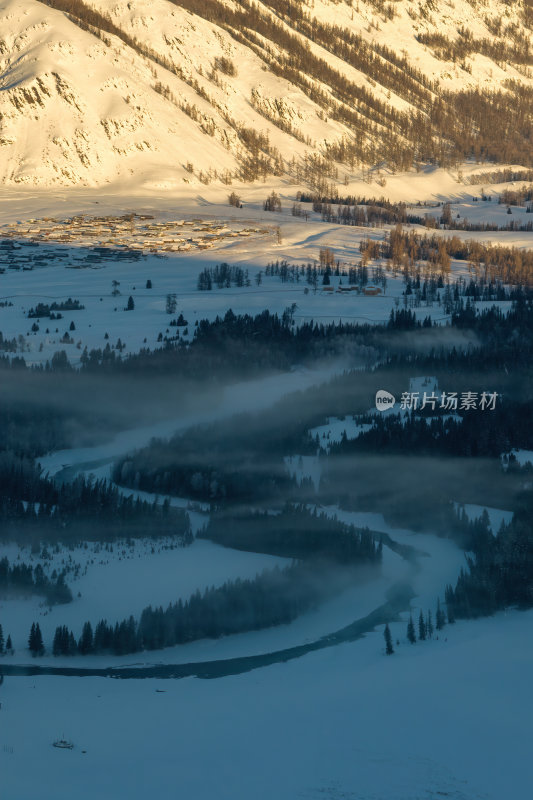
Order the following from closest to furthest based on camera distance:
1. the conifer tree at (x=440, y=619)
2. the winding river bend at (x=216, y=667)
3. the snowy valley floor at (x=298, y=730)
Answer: the snowy valley floor at (x=298, y=730) → the winding river bend at (x=216, y=667) → the conifer tree at (x=440, y=619)

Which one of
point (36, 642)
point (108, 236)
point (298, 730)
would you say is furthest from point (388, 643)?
point (108, 236)

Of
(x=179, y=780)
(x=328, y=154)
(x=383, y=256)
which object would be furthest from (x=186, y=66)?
(x=179, y=780)

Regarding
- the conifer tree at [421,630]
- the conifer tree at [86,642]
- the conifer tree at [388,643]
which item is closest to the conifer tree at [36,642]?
the conifer tree at [86,642]

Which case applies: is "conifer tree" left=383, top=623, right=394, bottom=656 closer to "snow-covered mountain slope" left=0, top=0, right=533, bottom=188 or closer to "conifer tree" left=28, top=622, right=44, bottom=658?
"conifer tree" left=28, top=622, right=44, bottom=658

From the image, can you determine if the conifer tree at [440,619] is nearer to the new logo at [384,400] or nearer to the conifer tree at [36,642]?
the conifer tree at [36,642]

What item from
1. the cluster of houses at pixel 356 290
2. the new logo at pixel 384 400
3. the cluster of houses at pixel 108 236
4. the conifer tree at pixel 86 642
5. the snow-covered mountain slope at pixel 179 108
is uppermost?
the snow-covered mountain slope at pixel 179 108

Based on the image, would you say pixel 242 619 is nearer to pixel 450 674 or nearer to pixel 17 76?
pixel 450 674

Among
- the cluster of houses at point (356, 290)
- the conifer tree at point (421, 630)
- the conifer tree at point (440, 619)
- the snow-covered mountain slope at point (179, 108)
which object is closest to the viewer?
the conifer tree at point (421, 630)

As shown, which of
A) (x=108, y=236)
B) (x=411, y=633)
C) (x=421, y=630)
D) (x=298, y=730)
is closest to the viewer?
(x=298, y=730)

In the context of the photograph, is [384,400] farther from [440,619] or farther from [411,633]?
[411,633]
